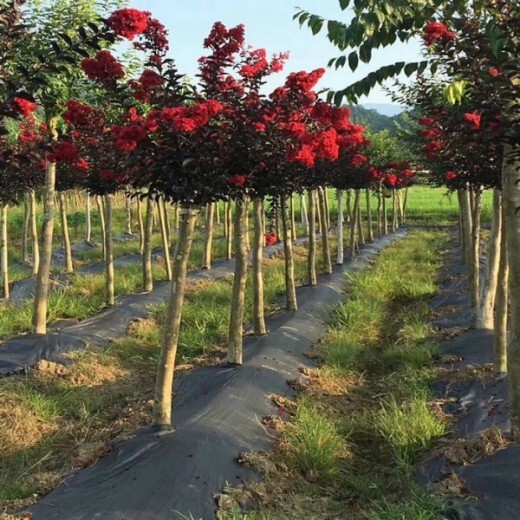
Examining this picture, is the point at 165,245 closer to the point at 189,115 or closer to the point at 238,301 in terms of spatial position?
the point at 238,301

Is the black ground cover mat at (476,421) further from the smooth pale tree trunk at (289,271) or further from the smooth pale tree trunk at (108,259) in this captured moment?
the smooth pale tree trunk at (108,259)

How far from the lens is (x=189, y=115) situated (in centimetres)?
323

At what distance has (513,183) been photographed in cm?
347

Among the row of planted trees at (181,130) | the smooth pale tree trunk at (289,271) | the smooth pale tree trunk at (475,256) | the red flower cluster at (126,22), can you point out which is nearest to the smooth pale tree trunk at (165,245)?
the smooth pale tree trunk at (289,271)

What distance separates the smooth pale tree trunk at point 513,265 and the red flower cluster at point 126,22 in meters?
2.32

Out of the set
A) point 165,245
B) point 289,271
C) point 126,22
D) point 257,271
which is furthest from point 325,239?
point 126,22

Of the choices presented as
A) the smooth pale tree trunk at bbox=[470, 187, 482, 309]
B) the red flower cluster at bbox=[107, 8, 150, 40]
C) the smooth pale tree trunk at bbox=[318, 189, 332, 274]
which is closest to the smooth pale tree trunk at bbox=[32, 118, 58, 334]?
the red flower cluster at bbox=[107, 8, 150, 40]

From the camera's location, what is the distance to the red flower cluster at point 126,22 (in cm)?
283

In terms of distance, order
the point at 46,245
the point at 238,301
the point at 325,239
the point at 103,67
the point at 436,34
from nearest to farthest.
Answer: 1. the point at 436,34
2. the point at 103,67
3. the point at 238,301
4. the point at 46,245
5. the point at 325,239

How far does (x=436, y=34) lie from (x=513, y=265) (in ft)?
5.02

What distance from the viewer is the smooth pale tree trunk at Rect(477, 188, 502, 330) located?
5758 millimetres

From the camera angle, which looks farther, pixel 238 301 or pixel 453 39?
pixel 238 301

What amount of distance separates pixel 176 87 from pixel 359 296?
21.4ft

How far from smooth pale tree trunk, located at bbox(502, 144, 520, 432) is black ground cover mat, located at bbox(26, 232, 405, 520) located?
1.77 metres
